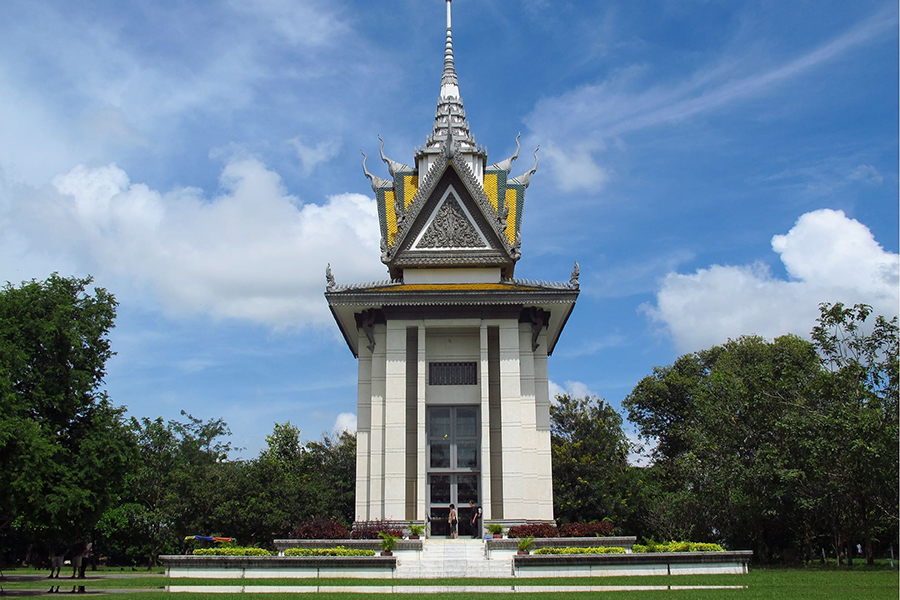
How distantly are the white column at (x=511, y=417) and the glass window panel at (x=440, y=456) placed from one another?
7.62 feet

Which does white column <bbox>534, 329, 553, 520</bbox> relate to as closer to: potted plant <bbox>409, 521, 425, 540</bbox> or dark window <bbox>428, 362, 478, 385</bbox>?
dark window <bbox>428, 362, 478, 385</bbox>

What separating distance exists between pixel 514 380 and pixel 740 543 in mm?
15876

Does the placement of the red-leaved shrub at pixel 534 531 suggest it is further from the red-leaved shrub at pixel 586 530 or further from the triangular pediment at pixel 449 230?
the triangular pediment at pixel 449 230

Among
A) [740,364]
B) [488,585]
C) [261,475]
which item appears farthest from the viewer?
[740,364]

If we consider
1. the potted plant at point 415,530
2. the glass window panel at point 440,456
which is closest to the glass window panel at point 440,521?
the glass window panel at point 440,456

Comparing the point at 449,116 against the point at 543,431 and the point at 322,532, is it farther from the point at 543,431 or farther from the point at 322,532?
the point at 322,532

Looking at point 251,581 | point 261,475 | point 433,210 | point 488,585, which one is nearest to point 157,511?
point 261,475

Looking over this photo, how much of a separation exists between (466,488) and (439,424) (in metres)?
2.52

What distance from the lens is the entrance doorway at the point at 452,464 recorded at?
1140 inches

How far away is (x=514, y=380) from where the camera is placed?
1143 inches

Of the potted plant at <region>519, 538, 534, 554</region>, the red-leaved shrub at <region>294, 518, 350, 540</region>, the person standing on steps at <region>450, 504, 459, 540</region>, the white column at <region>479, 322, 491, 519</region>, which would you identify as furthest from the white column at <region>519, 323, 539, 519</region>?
the red-leaved shrub at <region>294, 518, 350, 540</region>

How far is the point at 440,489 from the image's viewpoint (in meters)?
29.1

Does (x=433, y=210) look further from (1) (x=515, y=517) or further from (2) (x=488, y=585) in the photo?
(2) (x=488, y=585)

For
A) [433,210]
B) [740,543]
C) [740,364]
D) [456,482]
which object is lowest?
[740,543]
